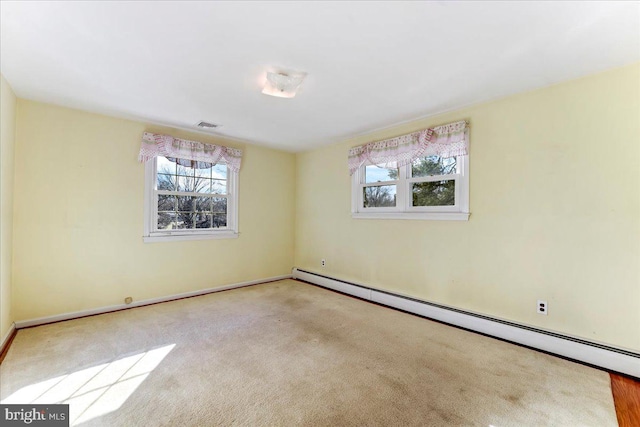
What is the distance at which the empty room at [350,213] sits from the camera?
1.66 metres

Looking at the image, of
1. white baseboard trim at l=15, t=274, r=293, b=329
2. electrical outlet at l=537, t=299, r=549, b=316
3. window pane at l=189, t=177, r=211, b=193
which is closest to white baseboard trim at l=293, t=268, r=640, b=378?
electrical outlet at l=537, t=299, r=549, b=316

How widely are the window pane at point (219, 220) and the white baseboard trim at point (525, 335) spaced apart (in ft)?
7.62

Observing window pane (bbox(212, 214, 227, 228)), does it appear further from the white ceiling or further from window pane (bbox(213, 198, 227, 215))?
the white ceiling

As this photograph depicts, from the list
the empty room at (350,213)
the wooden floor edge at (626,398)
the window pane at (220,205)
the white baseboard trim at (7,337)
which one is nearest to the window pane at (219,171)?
the empty room at (350,213)

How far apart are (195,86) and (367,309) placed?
300 centimetres

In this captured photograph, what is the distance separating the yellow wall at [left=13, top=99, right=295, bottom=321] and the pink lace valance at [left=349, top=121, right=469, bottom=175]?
214 centimetres

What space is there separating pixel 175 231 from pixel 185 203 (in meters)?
0.41

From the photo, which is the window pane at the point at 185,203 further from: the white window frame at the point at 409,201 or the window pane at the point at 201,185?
the white window frame at the point at 409,201

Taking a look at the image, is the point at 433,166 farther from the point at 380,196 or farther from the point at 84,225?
the point at 84,225

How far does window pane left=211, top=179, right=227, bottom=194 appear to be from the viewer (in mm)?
4145

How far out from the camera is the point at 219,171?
421 cm

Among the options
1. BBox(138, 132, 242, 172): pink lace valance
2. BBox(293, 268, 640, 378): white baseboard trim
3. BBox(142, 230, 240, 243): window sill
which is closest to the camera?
BBox(293, 268, 640, 378): white baseboard trim

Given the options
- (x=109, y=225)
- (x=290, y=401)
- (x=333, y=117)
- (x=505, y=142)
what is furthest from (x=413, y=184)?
(x=109, y=225)

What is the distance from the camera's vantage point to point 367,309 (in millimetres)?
3367
